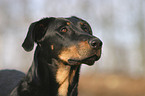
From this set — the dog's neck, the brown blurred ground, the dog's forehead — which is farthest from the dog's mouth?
the brown blurred ground

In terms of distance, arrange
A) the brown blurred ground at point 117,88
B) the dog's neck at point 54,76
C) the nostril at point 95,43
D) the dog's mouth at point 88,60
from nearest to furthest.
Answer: the nostril at point 95,43
the dog's mouth at point 88,60
the dog's neck at point 54,76
the brown blurred ground at point 117,88

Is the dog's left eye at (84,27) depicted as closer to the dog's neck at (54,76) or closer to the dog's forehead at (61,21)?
the dog's forehead at (61,21)

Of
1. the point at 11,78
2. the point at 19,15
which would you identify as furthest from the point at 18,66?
the point at 11,78

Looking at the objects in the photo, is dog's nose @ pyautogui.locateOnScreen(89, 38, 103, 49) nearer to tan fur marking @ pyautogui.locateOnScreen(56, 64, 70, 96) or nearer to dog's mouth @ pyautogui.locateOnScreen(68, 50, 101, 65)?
dog's mouth @ pyautogui.locateOnScreen(68, 50, 101, 65)

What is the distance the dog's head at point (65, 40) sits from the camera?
3672 millimetres

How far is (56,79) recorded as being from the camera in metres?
4.05

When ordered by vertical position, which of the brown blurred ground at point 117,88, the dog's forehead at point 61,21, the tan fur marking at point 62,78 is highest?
the dog's forehead at point 61,21

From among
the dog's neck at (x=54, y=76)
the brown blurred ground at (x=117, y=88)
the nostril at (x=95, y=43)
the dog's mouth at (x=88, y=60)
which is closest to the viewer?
the nostril at (x=95, y=43)

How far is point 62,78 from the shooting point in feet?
13.4

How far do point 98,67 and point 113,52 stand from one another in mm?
2405

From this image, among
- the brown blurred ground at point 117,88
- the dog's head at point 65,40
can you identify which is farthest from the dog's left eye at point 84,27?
the brown blurred ground at point 117,88

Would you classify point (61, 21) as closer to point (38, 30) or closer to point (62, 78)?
point (38, 30)

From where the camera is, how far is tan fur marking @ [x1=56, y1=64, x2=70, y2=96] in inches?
159

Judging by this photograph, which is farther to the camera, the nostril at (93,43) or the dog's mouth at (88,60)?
the dog's mouth at (88,60)
